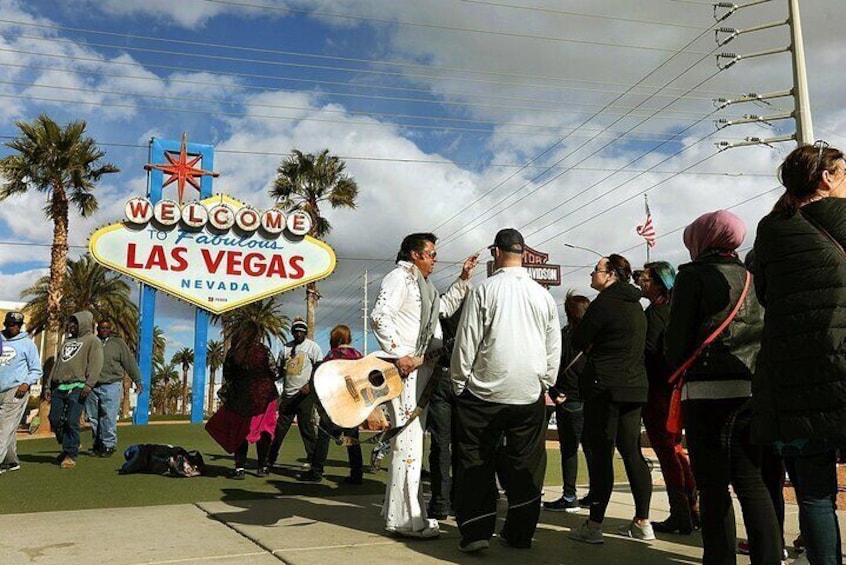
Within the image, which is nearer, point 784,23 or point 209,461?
point 209,461

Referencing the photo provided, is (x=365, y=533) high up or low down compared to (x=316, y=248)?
down

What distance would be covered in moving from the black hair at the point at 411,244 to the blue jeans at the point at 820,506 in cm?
291

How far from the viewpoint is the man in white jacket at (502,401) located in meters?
4.37

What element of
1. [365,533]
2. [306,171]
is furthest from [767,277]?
[306,171]

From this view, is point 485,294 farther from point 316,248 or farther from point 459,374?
point 316,248

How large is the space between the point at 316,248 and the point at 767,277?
68.1 ft

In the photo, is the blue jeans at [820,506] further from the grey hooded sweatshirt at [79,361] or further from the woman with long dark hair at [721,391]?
the grey hooded sweatshirt at [79,361]

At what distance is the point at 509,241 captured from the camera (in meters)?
4.74

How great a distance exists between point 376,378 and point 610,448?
157 centimetres

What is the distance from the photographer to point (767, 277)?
2.97m

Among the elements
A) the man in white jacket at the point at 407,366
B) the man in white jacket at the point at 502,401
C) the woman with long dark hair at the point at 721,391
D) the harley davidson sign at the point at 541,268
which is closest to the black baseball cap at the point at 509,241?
the man in white jacket at the point at 502,401

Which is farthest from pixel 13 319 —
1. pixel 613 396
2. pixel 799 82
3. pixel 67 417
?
pixel 799 82

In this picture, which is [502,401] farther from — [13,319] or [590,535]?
[13,319]

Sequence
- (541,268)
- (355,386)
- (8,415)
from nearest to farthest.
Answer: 1. (355,386)
2. (8,415)
3. (541,268)
